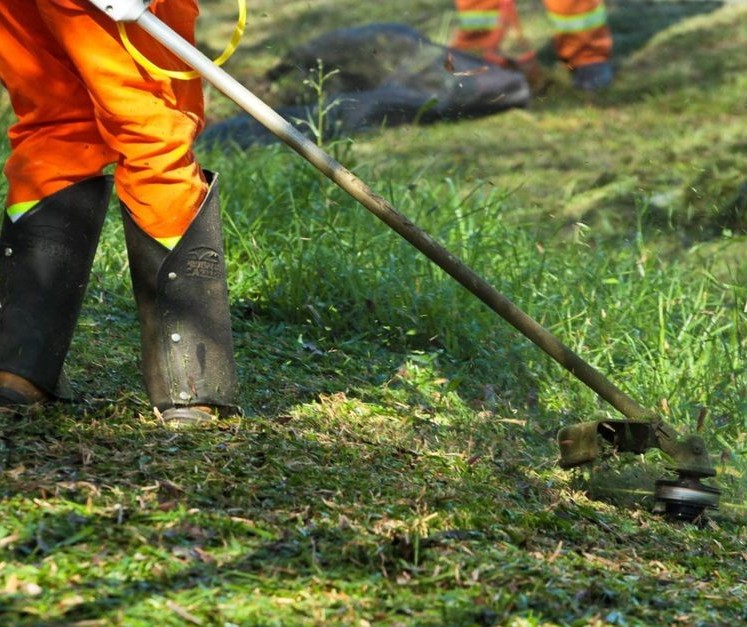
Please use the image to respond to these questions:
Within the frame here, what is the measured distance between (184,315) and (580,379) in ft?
3.16

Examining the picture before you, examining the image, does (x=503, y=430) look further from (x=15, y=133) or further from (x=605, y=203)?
(x=605, y=203)

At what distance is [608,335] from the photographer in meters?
4.40

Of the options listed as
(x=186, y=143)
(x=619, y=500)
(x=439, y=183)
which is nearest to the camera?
(x=186, y=143)

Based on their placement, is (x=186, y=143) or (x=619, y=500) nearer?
(x=186, y=143)

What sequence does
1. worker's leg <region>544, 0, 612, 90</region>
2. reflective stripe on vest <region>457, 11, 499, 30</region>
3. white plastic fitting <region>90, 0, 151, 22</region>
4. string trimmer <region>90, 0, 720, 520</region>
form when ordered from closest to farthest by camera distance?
white plastic fitting <region>90, 0, 151, 22</region> → string trimmer <region>90, 0, 720, 520</region> → worker's leg <region>544, 0, 612, 90</region> → reflective stripe on vest <region>457, 11, 499, 30</region>

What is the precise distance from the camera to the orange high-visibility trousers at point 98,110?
9.57ft

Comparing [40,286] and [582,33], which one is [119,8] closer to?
[40,286]

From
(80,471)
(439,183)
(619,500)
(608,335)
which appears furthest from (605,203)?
(80,471)

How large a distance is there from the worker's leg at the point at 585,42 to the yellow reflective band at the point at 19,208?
20.4 ft

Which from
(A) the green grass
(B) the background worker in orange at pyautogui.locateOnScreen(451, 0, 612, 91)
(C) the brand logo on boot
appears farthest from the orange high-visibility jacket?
(C) the brand logo on boot

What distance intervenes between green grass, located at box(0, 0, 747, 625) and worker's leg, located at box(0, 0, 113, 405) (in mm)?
143

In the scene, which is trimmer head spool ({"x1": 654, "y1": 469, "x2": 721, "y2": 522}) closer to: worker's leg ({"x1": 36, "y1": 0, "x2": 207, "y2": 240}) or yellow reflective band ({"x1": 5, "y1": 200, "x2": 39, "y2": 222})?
worker's leg ({"x1": 36, "y1": 0, "x2": 207, "y2": 240})

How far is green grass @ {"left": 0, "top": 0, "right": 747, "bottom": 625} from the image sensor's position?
2359mm

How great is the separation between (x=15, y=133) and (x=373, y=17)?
A: 7.42 metres
